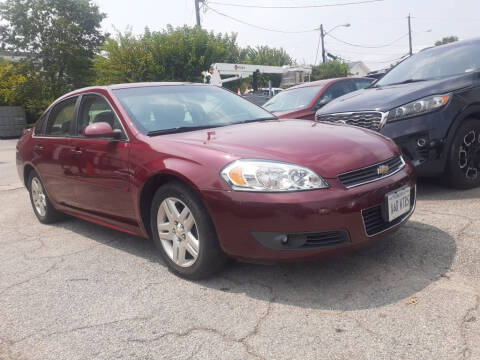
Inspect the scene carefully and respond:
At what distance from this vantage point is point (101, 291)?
3041 millimetres

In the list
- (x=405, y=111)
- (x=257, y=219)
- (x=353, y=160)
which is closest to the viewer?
(x=257, y=219)

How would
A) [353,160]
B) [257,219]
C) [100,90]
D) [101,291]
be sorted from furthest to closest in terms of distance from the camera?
[100,90] → [101,291] → [353,160] → [257,219]

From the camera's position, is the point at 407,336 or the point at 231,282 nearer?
the point at 407,336

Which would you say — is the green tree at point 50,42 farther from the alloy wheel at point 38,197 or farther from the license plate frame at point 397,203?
the license plate frame at point 397,203

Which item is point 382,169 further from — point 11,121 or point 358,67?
point 358,67

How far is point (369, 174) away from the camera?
2842 millimetres


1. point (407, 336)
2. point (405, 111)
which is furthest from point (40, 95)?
point (407, 336)

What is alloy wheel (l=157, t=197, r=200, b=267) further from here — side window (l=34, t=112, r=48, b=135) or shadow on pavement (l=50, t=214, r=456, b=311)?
side window (l=34, t=112, r=48, b=135)

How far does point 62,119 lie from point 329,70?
4816cm

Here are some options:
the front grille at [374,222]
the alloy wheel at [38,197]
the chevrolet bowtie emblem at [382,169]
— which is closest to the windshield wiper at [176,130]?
the chevrolet bowtie emblem at [382,169]

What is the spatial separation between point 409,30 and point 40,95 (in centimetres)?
4688

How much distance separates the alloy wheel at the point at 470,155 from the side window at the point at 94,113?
3353 mm

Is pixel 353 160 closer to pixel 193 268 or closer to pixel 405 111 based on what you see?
pixel 193 268

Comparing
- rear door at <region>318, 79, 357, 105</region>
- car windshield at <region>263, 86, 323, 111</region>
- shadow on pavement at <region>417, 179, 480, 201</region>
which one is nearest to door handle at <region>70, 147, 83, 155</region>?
shadow on pavement at <region>417, 179, 480, 201</region>
